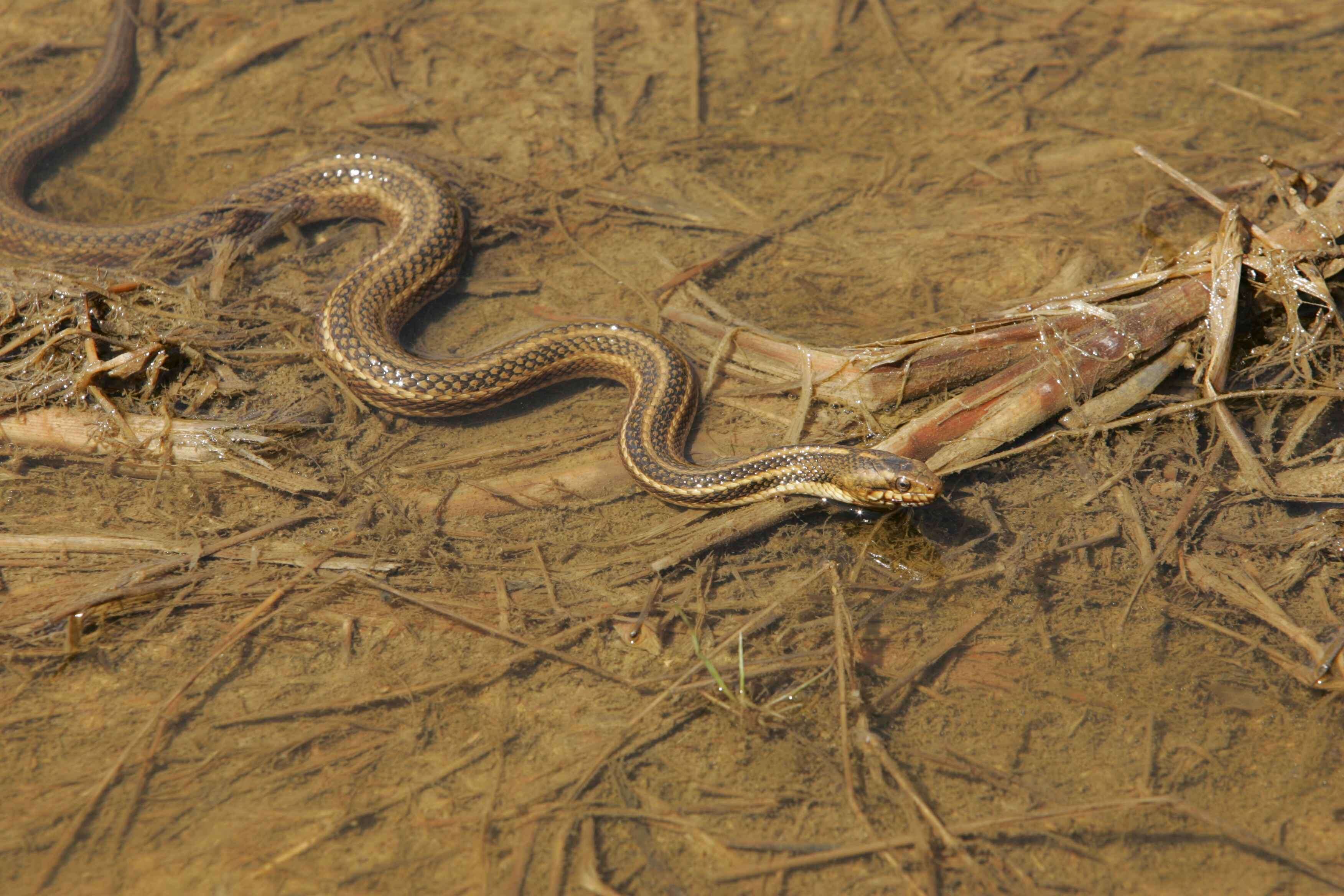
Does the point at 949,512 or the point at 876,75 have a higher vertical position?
the point at 876,75

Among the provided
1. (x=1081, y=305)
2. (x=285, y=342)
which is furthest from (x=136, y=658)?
(x=1081, y=305)

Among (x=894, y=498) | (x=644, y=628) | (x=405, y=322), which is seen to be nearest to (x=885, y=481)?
(x=894, y=498)

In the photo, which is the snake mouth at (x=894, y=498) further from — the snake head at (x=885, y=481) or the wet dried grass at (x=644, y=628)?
the wet dried grass at (x=644, y=628)

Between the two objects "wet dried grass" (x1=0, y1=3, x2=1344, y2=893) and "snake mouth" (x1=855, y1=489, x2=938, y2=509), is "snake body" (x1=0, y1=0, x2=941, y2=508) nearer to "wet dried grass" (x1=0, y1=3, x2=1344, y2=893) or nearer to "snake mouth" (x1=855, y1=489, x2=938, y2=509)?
"snake mouth" (x1=855, y1=489, x2=938, y2=509)

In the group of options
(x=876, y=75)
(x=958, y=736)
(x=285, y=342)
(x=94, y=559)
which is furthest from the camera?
(x=876, y=75)

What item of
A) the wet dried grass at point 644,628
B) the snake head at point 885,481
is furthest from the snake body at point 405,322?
the wet dried grass at point 644,628

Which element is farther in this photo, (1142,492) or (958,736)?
(1142,492)

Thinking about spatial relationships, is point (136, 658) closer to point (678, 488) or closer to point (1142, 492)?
point (678, 488)

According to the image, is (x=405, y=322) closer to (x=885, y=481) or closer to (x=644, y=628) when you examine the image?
(x=644, y=628)
